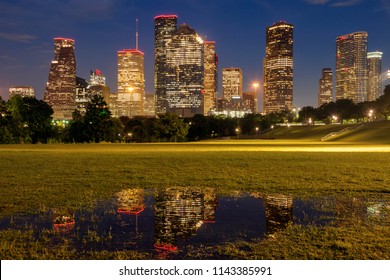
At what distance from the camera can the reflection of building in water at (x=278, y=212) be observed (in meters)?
9.06

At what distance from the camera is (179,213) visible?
408 inches

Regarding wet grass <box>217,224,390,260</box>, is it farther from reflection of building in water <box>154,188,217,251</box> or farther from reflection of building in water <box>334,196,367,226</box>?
reflection of building in water <box>154,188,217,251</box>

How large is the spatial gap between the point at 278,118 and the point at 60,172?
492ft

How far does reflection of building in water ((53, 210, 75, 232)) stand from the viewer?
8.80 meters

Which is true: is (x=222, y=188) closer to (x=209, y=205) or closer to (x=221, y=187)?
(x=221, y=187)

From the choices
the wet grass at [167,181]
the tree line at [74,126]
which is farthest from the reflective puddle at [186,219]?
the tree line at [74,126]

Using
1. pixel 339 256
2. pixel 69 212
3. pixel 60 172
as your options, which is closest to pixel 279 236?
pixel 339 256

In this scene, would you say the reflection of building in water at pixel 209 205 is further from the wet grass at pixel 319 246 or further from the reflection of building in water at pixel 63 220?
the reflection of building in water at pixel 63 220

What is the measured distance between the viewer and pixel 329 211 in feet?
33.9

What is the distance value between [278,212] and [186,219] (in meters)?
2.76

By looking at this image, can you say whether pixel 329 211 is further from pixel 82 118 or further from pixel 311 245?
pixel 82 118

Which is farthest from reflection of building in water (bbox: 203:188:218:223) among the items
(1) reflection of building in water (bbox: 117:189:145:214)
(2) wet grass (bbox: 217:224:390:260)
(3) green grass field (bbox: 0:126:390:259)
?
(2) wet grass (bbox: 217:224:390:260)

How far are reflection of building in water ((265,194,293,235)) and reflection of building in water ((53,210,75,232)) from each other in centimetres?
498

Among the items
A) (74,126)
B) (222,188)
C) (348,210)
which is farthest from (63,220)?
(74,126)
